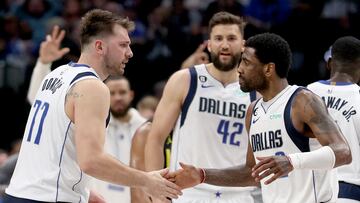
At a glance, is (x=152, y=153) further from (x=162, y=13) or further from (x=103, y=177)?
(x=162, y=13)

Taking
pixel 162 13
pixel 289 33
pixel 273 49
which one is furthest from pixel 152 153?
pixel 162 13

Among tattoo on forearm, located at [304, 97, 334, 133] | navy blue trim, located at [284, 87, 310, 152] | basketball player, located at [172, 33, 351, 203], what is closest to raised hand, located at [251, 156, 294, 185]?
basketball player, located at [172, 33, 351, 203]

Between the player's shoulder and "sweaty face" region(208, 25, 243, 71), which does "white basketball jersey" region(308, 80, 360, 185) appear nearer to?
"sweaty face" region(208, 25, 243, 71)

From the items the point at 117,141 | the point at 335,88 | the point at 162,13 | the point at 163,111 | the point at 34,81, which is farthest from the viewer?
the point at 162,13

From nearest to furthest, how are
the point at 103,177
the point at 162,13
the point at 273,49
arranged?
1. the point at 103,177
2. the point at 273,49
3. the point at 162,13

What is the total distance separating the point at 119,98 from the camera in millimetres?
11344

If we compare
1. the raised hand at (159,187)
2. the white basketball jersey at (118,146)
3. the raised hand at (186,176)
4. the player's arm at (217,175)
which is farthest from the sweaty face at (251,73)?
the white basketball jersey at (118,146)

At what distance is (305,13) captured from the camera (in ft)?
47.1

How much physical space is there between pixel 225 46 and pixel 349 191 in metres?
1.86

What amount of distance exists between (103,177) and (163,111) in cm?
250

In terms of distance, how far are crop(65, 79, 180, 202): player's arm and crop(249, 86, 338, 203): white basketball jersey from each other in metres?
1.13

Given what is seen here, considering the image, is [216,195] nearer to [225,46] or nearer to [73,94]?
[225,46]

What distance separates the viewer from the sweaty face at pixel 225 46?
338 inches

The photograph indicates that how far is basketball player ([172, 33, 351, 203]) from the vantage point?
251 inches
